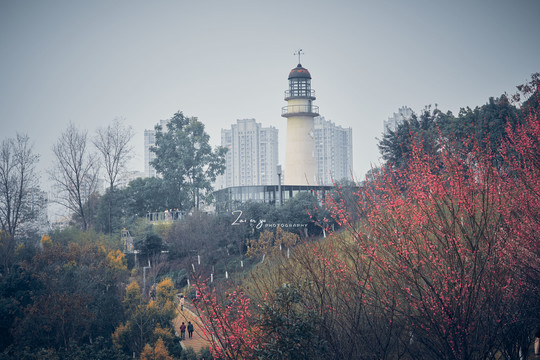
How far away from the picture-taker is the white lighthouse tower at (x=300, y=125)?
39438 millimetres

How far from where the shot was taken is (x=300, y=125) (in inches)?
1564

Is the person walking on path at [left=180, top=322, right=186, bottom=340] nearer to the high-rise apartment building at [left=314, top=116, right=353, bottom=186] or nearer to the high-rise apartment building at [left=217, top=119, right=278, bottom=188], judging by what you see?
the high-rise apartment building at [left=217, top=119, right=278, bottom=188]

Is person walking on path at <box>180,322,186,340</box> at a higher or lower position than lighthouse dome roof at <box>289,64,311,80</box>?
lower

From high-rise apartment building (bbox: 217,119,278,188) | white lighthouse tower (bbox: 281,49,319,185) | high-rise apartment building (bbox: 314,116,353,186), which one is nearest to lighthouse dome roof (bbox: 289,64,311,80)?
white lighthouse tower (bbox: 281,49,319,185)

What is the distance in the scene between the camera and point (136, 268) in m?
28.4

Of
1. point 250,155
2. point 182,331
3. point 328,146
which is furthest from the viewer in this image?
point 328,146

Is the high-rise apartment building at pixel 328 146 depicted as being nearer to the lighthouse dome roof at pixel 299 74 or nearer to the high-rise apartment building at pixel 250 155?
the high-rise apartment building at pixel 250 155

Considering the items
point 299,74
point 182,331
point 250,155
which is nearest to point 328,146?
point 250,155

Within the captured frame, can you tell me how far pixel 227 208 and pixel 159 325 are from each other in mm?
18650

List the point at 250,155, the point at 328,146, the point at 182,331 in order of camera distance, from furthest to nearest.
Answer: the point at 328,146
the point at 250,155
the point at 182,331

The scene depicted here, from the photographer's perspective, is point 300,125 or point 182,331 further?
point 300,125

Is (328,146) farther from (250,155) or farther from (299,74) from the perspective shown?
(299,74)

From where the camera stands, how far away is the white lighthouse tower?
39.4 metres

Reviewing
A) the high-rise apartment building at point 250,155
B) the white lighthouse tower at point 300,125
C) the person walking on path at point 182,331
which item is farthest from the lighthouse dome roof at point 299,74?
the high-rise apartment building at point 250,155
